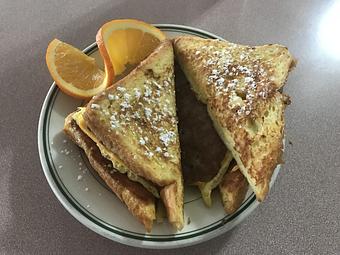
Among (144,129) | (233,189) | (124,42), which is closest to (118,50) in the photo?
(124,42)

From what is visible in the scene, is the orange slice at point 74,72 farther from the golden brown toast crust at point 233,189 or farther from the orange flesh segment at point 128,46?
the golden brown toast crust at point 233,189

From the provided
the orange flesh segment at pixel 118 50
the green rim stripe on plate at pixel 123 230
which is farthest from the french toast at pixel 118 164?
the orange flesh segment at pixel 118 50

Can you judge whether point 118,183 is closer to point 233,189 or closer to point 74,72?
point 233,189

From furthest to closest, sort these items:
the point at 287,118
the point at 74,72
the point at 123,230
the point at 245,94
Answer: the point at 287,118
the point at 74,72
the point at 245,94
the point at 123,230

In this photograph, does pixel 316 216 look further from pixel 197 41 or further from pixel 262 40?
pixel 262 40

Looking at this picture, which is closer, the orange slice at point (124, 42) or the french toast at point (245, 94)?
the french toast at point (245, 94)

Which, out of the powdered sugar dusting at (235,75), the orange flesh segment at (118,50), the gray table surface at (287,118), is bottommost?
the gray table surface at (287,118)

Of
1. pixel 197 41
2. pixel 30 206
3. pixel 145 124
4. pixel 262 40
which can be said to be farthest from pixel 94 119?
pixel 262 40
